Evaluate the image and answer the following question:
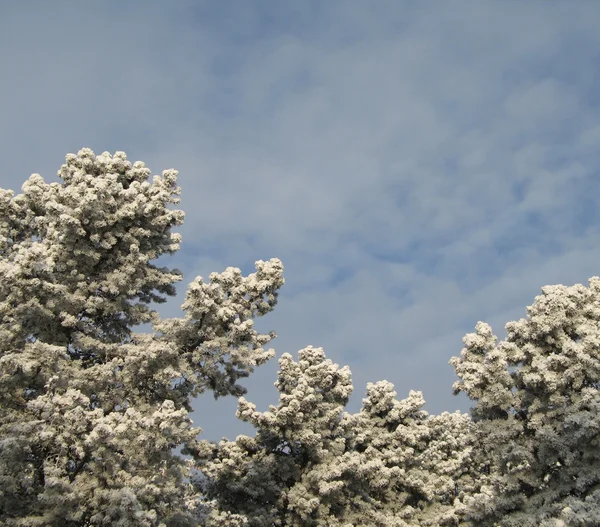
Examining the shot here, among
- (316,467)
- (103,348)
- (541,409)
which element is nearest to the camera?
(103,348)

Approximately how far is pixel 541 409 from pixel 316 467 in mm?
10194

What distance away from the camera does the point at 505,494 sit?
22.6 m

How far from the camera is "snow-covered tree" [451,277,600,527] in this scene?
2092 centimetres

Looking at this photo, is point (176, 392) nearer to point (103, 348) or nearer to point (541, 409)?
point (103, 348)

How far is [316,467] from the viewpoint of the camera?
90.6 ft

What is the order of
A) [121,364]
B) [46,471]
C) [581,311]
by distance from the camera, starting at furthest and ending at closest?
[581,311] < [121,364] < [46,471]

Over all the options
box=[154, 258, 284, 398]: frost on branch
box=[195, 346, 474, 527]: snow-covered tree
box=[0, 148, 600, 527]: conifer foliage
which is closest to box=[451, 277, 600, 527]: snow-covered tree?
box=[0, 148, 600, 527]: conifer foliage

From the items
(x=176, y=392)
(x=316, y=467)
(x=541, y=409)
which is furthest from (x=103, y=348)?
(x=541, y=409)

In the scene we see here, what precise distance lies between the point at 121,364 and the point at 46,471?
15.3 ft

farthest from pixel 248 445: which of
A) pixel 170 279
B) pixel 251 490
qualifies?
pixel 170 279

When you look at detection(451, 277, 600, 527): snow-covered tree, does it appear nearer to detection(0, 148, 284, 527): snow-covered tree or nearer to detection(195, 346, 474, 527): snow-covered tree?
detection(195, 346, 474, 527): snow-covered tree

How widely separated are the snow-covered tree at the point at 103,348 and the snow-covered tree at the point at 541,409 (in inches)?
341

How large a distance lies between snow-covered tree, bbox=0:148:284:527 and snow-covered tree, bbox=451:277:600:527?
8651 millimetres

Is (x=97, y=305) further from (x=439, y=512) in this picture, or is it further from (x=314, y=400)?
(x=439, y=512)
